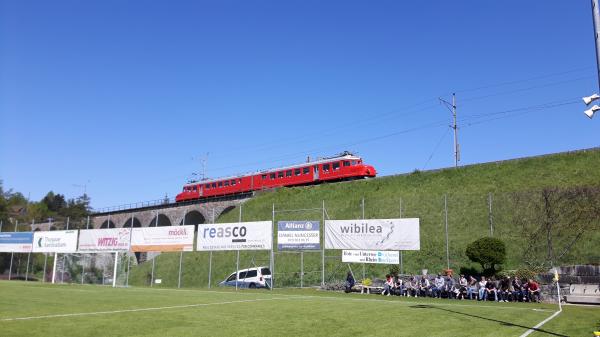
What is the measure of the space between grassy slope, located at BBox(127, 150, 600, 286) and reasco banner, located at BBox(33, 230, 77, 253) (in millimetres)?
5513

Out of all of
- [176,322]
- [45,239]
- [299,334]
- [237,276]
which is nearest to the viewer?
[299,334]

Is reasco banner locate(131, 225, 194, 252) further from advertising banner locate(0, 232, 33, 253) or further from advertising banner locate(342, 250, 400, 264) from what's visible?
advertising banner locate(0, 232, 33, 253)

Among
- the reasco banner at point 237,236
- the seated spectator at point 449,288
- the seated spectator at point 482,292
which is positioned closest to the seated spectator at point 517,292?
the seated spectator at point 482,292

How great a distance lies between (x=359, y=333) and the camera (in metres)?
9.30

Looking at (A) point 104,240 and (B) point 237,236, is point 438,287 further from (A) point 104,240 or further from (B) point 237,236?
(A) point 104,240

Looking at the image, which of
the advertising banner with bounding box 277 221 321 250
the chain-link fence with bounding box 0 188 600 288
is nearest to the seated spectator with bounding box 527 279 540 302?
the chain-link fence with bounding box 0 188 600 288

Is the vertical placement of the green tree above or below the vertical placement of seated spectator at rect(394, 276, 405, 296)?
above

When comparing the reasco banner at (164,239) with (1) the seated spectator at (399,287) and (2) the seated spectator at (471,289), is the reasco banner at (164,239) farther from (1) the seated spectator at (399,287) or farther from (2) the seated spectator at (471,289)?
(2) the seated spectator at (471,289)

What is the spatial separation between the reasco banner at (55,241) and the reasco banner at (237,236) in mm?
13063

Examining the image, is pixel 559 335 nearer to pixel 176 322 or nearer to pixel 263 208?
pixel 176 322

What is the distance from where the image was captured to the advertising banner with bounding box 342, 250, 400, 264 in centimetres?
2477

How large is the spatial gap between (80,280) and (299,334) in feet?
106

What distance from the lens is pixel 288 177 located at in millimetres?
47562

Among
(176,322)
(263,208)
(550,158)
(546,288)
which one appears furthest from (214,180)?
(176,322)
